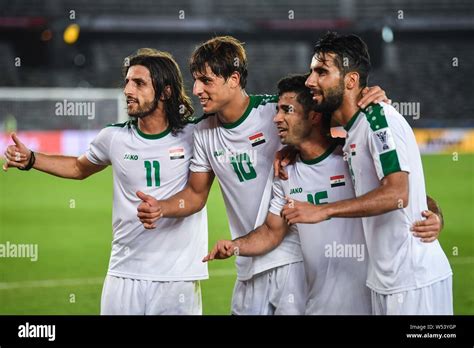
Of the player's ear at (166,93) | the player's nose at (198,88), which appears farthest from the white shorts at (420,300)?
the player's ear at (166,93)

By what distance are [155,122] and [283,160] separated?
78 cm

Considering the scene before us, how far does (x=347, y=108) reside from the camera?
389 cm

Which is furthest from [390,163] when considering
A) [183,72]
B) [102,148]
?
[183,72]

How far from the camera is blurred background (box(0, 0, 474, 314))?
6.16 metres

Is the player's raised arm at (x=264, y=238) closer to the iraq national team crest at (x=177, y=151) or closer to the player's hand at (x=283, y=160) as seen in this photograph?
the player's hand at (x=283, y=160)

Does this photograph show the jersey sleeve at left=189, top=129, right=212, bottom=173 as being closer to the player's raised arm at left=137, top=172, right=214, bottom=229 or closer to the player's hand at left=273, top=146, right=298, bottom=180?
the player's raised arm at left=137, top=172, right=214, bottom=229

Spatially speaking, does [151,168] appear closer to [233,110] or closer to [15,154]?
[233,110]

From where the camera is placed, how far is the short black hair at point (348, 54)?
3.90 metres

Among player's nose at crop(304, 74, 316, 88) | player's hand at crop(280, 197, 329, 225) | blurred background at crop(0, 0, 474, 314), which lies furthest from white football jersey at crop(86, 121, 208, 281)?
blurred background at crop(0, 0, 474, 314)

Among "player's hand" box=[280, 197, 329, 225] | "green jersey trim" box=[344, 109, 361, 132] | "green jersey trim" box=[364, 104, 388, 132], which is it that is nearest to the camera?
"player's hand" box=[280, 197, 329, 225]

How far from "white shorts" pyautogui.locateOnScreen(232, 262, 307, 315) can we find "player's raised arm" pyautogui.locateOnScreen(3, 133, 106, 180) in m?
1.11

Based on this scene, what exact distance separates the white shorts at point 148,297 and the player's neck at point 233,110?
0.92m
